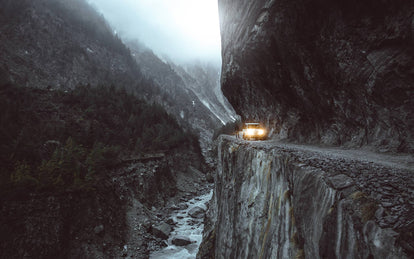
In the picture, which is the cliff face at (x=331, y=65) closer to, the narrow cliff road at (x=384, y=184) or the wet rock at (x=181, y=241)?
the narrow cliff road at (x=384, y=184)

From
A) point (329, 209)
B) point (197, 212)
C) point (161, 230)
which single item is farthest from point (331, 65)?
point (197, 212)

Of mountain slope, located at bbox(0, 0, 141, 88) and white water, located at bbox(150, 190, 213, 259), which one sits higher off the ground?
mountain slope, located at bbox(0, 0, 141, 88)

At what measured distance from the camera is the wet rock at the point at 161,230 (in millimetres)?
21234

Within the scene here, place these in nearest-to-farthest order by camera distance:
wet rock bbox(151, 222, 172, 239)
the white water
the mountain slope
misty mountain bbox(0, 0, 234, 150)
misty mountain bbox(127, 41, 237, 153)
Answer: the white water
wet rock bbox(151, 222, 172, 239)
the mountain slope
misty mountain bbox(0, 0, 234, 150)
misty mountain bbox(127, 41, 237, 153)

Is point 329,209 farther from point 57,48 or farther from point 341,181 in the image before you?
point 57,48

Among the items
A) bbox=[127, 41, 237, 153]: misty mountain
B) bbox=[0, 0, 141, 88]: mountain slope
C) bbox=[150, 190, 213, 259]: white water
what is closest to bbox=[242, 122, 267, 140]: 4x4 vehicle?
bbox=[150, 190, 213, 259]: white water

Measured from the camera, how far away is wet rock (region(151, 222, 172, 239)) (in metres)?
21.2

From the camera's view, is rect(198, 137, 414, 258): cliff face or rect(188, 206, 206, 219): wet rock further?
rect(188, 206, 206, 219): wet rock

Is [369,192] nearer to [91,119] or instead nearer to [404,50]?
[404,50]

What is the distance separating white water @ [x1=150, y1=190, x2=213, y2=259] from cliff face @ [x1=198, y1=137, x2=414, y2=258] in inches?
521

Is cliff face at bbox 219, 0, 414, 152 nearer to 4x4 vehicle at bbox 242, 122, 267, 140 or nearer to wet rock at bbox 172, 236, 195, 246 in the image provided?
4x4 vehicle at bbox 242, 122, 267, 140

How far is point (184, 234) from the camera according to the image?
22.1 m

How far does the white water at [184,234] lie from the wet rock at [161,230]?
56cm

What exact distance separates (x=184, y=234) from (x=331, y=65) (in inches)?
859
